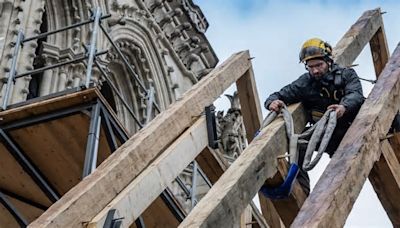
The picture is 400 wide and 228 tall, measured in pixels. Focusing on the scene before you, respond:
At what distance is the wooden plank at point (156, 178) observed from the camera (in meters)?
3.63

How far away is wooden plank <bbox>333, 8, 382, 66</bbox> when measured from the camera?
6.36 meters

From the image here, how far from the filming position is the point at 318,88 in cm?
556

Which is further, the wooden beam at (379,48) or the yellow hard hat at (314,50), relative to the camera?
the wooden beam at (379,48)

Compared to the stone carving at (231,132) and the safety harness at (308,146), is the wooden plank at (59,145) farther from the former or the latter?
the stone carving at (231,132)

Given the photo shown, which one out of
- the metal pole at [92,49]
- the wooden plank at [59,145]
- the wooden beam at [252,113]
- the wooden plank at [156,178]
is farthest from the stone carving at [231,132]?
the wooden plank at [156,178]

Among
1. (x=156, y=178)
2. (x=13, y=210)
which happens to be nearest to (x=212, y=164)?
(x=13, y=210)

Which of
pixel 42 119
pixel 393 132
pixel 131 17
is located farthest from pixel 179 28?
pixel 393 132

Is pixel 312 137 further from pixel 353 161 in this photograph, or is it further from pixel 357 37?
pixel 357 37

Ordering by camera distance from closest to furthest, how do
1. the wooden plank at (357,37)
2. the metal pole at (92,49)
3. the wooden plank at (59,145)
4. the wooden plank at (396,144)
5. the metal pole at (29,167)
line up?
the wooden plank at (396,144), the wooden plank at (357,37), the wooden plank at (59,145), the metal pole at (29,167), the metal pole at (92,49)

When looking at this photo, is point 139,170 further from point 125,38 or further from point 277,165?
point 125,38

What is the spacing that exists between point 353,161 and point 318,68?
1617 mm

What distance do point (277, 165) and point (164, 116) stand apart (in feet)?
2.56

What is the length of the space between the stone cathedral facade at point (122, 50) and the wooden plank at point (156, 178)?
3860 millimetres

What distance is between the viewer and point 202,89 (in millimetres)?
4965
